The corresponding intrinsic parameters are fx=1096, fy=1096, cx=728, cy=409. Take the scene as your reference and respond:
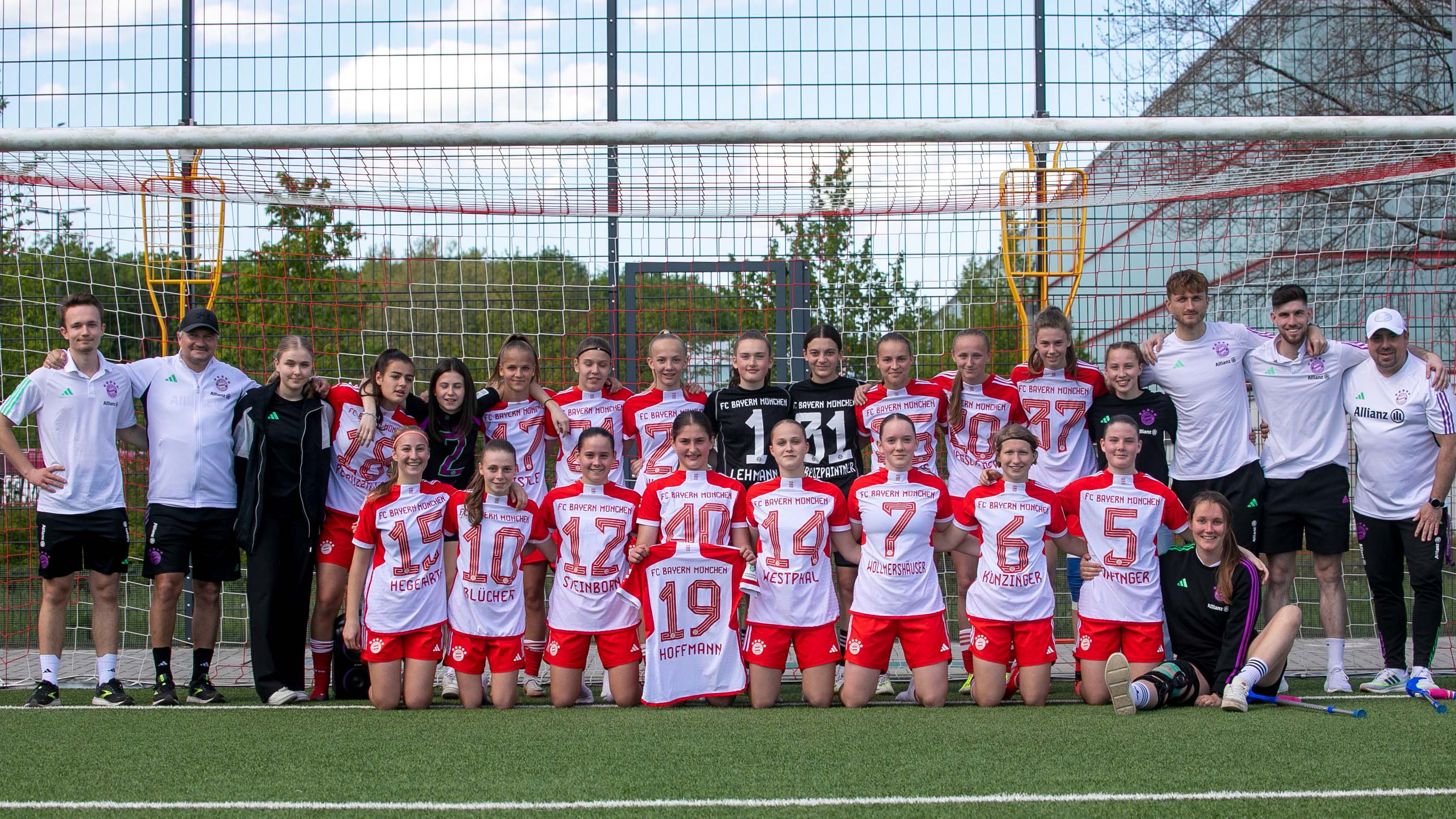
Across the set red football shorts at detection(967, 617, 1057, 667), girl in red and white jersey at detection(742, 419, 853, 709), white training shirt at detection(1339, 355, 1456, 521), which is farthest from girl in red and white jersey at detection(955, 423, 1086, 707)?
white training shirt at detection(1339, 355, 1456, 521)

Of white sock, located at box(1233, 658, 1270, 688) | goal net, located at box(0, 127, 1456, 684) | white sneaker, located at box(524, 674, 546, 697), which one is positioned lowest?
white sneaker, located at box(524, 674, 546, 697)

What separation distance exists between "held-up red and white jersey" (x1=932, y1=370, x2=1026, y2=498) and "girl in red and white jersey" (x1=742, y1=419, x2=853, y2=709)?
34.4 inches

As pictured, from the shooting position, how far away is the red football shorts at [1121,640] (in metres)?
5.04

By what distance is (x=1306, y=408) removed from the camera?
5.54 meters

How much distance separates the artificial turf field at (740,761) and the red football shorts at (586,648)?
397 mm

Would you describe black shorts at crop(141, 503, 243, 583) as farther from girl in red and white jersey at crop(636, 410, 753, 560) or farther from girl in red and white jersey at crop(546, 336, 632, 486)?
girl in red and white jersey at crop(636, 410, 753, 560)

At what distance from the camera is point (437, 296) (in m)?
7.21

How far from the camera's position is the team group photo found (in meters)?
4.09

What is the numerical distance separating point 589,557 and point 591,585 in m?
0.13

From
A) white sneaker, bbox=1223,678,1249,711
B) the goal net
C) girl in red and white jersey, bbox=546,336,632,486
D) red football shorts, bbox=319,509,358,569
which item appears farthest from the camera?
the goal net

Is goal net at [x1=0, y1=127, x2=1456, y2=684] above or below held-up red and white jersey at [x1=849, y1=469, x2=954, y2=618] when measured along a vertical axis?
above

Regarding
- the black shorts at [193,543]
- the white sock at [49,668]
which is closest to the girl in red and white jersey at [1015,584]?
the black shorts at [193,543]

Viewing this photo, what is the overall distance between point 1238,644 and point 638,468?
3.06m

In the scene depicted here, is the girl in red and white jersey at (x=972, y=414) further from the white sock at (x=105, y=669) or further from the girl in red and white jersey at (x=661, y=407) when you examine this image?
the white sock at (x=105, y=669)
